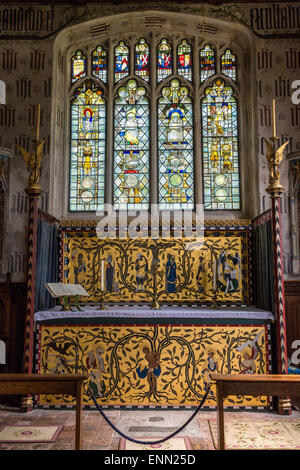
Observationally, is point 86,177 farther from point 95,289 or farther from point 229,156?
point 229,156

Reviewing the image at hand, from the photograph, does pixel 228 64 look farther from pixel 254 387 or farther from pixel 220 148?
pixel 254 387

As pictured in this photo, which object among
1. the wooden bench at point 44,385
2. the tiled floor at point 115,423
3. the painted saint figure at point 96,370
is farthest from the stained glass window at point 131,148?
the wooden bench at point 44,385

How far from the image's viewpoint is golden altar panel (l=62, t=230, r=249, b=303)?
6.19 metres

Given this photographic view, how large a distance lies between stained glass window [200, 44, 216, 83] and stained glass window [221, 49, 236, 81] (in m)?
0.17

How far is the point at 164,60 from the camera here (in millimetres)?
7027

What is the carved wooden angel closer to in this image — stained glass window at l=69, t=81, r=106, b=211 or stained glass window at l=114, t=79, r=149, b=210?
stained glass window at l=114, t=79, r=149, b=210

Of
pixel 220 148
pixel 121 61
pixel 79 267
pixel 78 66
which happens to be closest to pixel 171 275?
pixel 79 267

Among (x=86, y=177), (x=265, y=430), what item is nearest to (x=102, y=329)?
(x=265, y=430)

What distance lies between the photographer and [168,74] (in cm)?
697

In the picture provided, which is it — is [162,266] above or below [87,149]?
below

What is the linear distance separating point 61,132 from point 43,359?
3.59 meters

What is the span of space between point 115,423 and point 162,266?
2.47 m

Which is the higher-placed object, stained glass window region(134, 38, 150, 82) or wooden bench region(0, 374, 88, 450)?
stained glass window region(134, 38, 150, 82)

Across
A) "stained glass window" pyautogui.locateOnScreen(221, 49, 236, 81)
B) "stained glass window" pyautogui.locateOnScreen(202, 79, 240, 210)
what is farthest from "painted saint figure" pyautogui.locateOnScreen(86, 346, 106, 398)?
"stained glass window" pyautogui.locateOnScreen(221, 49, 236, 81)
